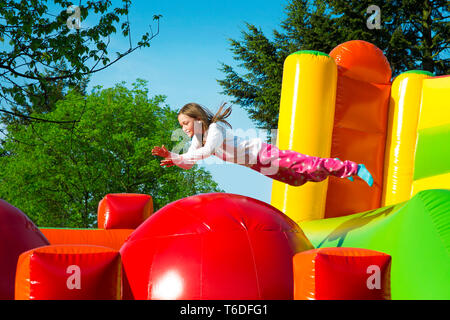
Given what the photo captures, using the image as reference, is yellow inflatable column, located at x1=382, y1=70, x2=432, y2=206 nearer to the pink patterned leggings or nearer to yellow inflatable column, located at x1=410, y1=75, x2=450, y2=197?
yellow inflatable column, located at x1=410, y1=75, x2=450, y2=197

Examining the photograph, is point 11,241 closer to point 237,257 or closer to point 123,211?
point 237,257

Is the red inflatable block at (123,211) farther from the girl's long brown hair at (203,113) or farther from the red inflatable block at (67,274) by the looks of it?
the red inflatable block at (67,274)

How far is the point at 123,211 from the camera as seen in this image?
607 cm

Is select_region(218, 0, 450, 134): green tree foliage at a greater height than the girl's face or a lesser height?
greater

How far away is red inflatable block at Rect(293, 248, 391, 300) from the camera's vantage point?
1.92 meters

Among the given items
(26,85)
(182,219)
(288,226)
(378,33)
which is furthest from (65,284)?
(378,33)

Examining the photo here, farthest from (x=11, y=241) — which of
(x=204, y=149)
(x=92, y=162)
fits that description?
(x=92, y=162)

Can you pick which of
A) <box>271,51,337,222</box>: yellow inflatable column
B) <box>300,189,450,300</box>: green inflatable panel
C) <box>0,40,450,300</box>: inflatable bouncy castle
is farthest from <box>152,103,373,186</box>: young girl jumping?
<box>271,51,337,222</box>: yellow inflatable column

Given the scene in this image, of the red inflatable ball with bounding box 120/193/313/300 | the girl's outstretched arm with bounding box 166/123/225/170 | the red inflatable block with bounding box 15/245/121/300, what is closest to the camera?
the red inflatable block with bounding box 15/245/121/300

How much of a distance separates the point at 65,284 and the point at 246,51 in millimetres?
14769

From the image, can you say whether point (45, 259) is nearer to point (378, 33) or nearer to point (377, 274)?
point (377, 274)

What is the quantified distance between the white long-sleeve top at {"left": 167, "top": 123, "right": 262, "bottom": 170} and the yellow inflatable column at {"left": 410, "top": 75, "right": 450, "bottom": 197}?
2228 mm

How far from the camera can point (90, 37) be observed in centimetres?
755

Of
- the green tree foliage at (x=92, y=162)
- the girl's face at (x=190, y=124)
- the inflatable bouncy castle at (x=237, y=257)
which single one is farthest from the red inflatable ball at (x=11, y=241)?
the green tree foliage at (x=92, y=162)
